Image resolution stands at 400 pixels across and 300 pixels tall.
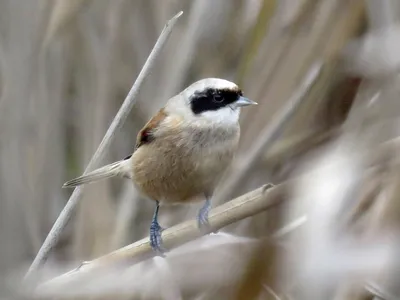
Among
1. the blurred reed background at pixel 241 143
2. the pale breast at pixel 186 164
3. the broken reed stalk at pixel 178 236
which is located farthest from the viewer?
the pale breast at pixel 186 164

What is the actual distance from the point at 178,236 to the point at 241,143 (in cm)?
23

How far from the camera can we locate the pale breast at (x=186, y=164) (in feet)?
4.59

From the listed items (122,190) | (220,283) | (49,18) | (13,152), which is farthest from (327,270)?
(122,190)

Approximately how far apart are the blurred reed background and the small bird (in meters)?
0.06

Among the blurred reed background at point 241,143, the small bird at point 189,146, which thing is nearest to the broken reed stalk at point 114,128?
the blurred reed background at point 241,143

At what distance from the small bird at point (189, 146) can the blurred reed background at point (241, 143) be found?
0.19 feet

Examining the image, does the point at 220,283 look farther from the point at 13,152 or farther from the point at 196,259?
the point at 13,152

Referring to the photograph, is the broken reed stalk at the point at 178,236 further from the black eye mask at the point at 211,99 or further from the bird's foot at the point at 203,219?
the black eye mask at the point at 211,99

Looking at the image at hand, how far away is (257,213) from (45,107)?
0.79 m

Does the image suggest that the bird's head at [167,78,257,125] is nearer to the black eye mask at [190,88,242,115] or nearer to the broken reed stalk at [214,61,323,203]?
the black eye mask at [190,88,242,115]

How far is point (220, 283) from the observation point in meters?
0.57

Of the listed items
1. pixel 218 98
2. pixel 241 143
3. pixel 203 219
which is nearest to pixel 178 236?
pixel 203 219

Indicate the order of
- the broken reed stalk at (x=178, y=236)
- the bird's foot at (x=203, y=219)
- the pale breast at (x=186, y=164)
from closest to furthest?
1. the broken reed stalk at (x=178, y=236)
2. the bird's foot at (x=203, y=219)
3. the pale breast at (x=186, y=164)

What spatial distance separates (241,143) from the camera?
1088 mm
